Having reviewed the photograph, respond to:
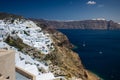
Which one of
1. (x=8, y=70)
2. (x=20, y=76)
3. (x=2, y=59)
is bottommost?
(x=20, y=76)

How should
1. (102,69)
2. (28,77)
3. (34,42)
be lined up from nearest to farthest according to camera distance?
(28,77) → (34,42) → (102,69)

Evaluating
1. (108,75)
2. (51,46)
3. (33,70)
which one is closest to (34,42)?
(51,46)

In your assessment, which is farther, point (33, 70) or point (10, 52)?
point (33, 70)

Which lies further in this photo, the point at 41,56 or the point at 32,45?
the point at 32,45

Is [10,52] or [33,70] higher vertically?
[10,52]

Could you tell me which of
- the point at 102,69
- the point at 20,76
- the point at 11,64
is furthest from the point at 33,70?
the point at 102,69

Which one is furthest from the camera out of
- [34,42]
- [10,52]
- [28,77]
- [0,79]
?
[34,42]

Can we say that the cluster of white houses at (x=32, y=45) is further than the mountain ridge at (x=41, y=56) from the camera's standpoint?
No

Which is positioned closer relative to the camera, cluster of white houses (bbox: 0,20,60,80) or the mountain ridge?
cluster of white houses (bbox: 0,20,60,80)

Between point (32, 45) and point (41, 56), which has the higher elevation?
point (32, 45)

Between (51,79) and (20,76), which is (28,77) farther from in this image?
(51,79)
